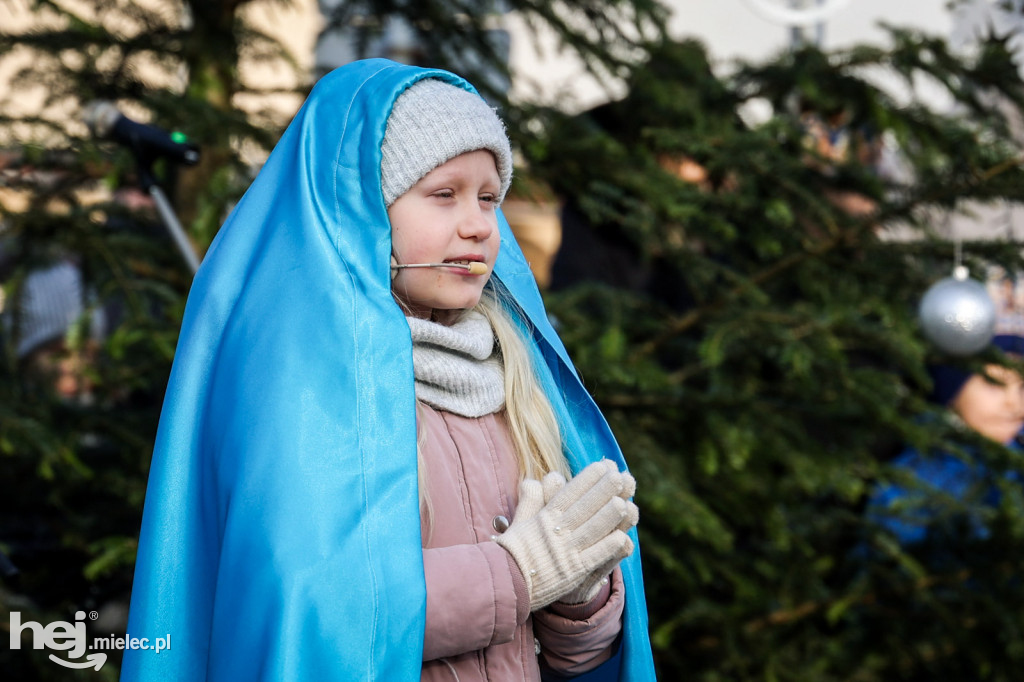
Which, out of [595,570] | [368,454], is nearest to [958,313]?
[595,570]

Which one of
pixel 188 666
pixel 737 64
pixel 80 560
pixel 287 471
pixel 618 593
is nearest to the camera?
pixel 287 471

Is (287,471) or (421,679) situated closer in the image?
(287,471)

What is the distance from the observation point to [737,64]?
339 centimetres

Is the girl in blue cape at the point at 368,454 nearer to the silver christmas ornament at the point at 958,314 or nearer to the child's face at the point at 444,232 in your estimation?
the child's face at the point at 444,232

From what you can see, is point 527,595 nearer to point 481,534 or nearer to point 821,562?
point 481,534

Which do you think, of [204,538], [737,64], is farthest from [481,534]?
[737,64]

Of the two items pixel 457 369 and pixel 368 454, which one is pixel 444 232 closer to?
pixel 457 369

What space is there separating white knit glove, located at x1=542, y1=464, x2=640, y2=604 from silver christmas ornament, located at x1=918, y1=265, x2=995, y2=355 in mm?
1778

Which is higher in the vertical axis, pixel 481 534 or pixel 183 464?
pixel 183 464

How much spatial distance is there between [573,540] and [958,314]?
6.30 feet

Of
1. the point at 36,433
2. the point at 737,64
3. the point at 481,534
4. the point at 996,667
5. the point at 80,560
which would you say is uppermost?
the point at 737,64

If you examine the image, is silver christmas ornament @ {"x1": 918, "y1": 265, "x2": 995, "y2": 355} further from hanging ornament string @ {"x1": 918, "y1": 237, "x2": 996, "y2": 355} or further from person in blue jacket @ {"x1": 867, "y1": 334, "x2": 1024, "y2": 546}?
person in blue jacket @ {"x1": 867, "y1": 334, "x2": 1024, "y2": 546}

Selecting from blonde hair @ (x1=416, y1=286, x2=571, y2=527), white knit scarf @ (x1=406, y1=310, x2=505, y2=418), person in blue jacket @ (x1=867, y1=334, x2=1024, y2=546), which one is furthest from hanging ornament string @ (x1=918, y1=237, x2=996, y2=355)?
white knit scarf @ (x1=406, y1=310, x2=505, y2=418)

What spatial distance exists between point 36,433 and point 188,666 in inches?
52.8
